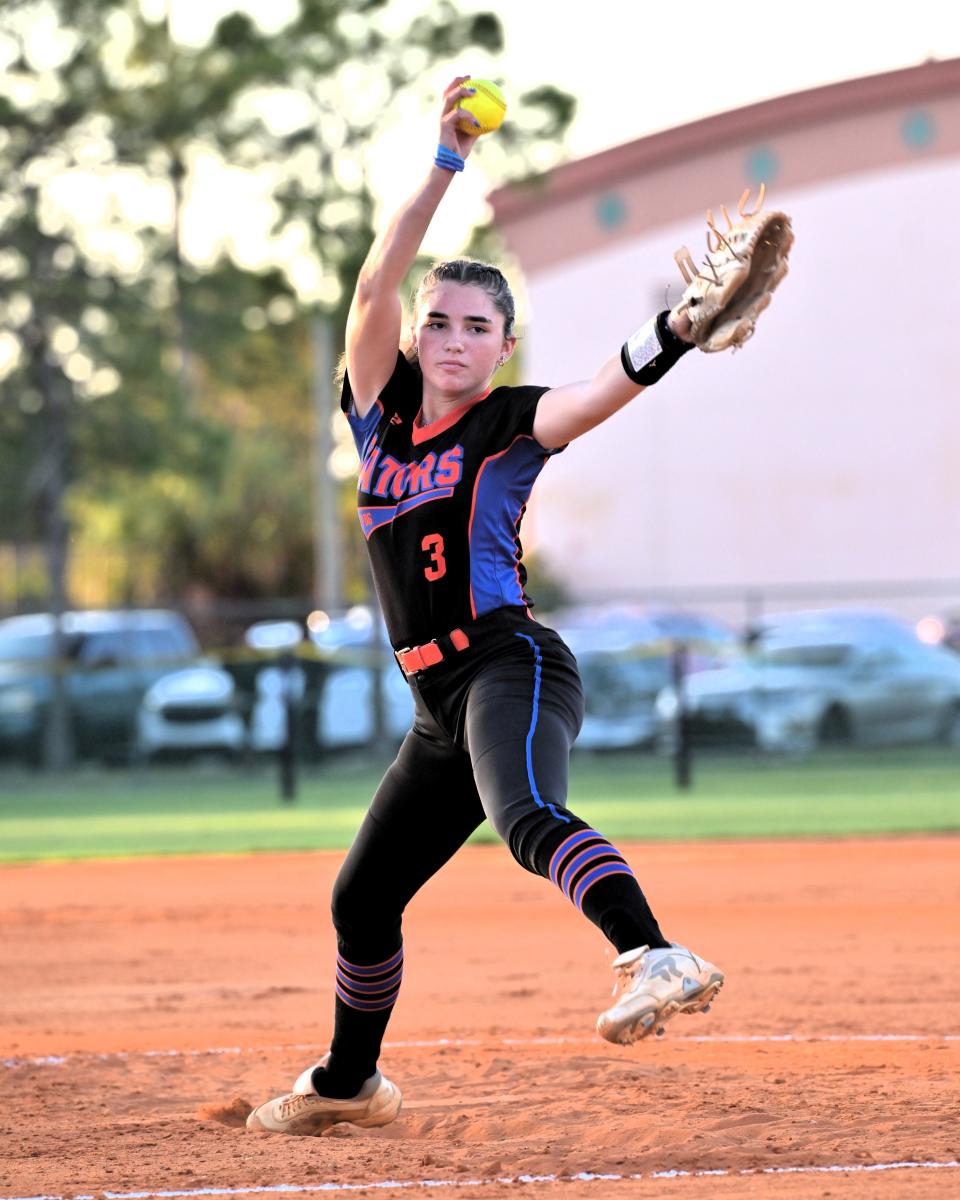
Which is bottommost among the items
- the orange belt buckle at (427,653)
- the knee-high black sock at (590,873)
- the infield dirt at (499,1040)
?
the infield dirt at (499,1040)

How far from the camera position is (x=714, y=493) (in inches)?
1410

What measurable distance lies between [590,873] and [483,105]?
1911 millimetres

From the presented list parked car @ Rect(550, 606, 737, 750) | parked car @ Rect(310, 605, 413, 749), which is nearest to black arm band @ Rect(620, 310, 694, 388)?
parked car @ Rect(310, 605, 413, 749)

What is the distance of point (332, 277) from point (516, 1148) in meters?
18.8

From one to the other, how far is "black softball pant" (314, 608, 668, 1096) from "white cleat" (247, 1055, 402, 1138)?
0.12 feet

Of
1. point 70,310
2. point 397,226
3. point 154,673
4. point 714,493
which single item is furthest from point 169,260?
point 397,226

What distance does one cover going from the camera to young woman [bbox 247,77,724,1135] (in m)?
4.22

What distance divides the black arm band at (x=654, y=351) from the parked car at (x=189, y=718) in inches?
588

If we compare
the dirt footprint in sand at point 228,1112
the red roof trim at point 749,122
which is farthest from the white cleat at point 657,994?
the red roof trim at point 749,122

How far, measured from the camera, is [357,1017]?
17.1 ft

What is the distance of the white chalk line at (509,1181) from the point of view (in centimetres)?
435

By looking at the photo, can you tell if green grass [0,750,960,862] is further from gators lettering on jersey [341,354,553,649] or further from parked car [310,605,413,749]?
gators lettering on jersey [341,354,553,649]

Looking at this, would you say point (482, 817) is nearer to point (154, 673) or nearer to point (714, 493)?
point (154, 673)

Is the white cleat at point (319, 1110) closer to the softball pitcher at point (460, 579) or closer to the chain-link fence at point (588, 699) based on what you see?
the softball pitcher at point (460, 579)
